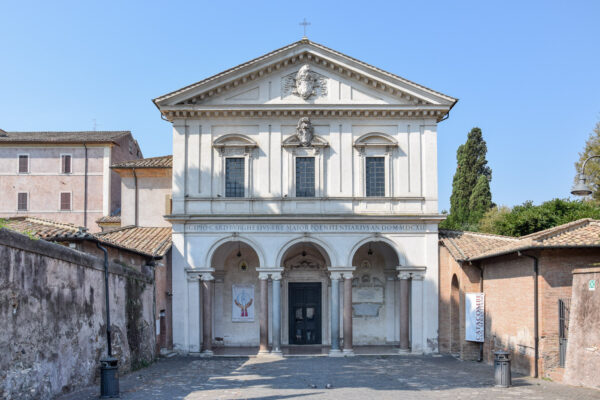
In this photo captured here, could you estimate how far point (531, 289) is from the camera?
57.9 ft

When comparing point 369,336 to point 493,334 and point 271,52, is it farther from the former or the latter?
point 271,52

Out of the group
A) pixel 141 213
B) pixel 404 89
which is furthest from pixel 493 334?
pixel 141 213

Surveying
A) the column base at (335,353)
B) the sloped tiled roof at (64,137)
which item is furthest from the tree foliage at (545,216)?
the sloped tiled roof at (64,137)

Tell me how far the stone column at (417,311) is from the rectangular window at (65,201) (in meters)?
26.8

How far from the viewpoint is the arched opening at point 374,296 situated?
89.7ft

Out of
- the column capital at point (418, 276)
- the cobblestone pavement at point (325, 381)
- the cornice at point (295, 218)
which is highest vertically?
the cornice at point (295, 218)

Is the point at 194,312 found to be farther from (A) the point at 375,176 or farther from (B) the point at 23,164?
(B) the point at 23,164

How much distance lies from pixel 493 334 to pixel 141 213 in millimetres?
15687

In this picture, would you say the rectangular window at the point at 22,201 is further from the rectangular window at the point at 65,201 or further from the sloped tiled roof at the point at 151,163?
the sloped tiled roof at the point at 151,163

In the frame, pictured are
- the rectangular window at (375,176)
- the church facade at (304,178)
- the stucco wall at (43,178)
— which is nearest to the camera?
the church facade at (304,178)

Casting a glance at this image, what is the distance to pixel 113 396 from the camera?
1400 centimetres

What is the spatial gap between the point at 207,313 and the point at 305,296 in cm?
462

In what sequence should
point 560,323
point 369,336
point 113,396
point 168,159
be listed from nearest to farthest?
point 113,396
point 560,323
point 369,336
point 168,159

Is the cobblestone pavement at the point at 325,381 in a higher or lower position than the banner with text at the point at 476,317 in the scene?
lower
